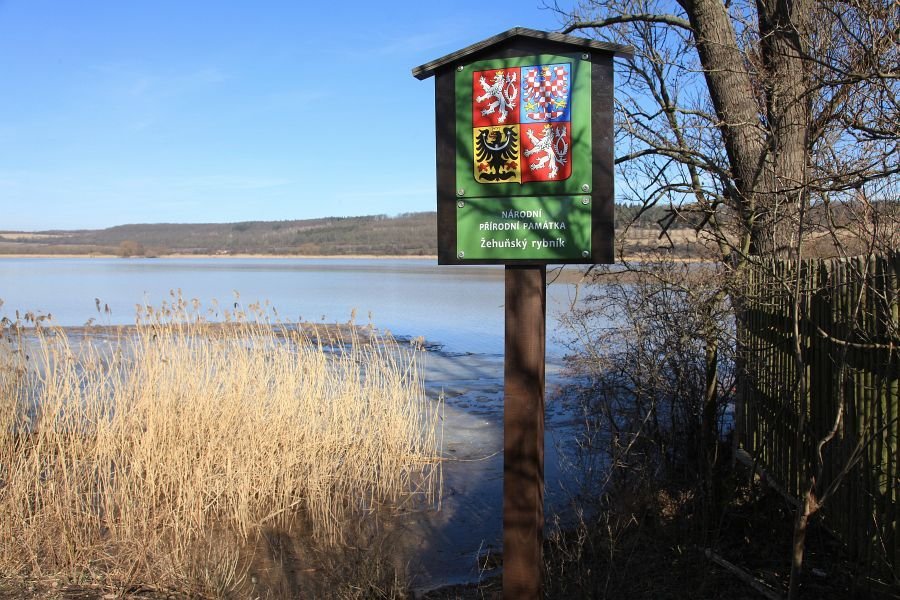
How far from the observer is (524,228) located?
131 inches

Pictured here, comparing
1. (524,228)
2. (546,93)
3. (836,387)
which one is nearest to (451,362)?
(836,387)

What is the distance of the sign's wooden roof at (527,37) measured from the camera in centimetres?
321

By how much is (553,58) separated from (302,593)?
3.83 meters

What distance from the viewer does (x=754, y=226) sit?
5.58 metres

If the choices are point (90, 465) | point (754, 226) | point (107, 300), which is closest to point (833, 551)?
point (754, 226)

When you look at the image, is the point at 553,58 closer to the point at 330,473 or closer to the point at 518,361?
the point at 518,361

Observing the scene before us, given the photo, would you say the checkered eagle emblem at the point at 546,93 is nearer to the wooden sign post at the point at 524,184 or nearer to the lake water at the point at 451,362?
the wooden sign post at the point at 524,184

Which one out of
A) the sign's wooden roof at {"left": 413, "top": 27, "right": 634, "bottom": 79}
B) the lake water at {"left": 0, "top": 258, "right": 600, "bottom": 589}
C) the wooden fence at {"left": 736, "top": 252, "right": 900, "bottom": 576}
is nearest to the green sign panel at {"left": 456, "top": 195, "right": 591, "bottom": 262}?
the sign's wooden roof at {"left": 413, "top": 27, "right": 634, "bottom": 79}

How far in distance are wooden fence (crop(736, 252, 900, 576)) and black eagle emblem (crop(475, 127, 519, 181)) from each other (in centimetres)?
126

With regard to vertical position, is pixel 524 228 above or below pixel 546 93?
below

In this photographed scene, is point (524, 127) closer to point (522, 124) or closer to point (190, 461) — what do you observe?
point (522, 124)

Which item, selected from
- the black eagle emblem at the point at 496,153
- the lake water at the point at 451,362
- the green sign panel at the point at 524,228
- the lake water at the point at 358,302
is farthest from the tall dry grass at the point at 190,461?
the lake water at the point at 358,302

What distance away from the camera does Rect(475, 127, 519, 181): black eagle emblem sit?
3326 millimetres

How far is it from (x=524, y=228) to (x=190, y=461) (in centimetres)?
422
